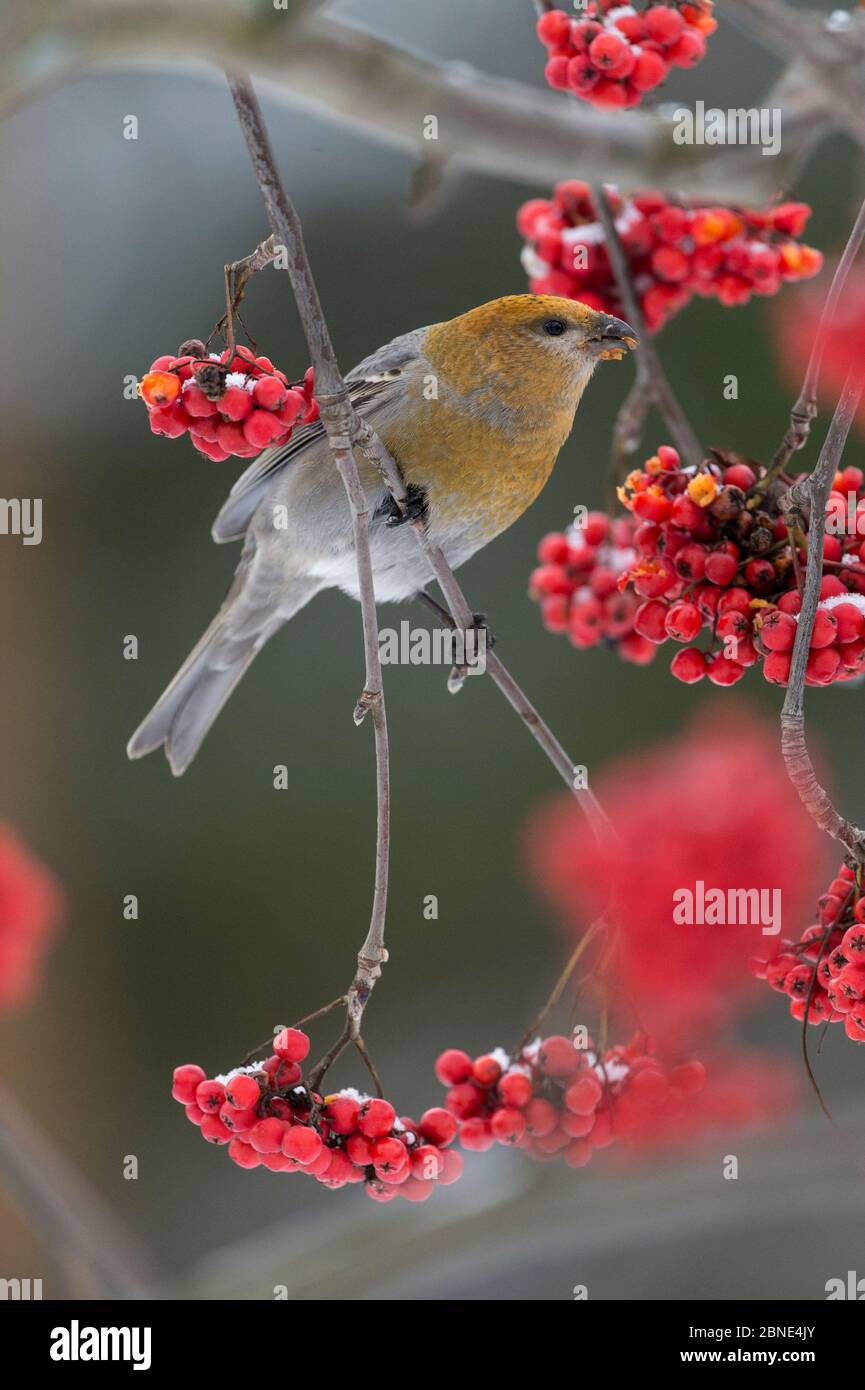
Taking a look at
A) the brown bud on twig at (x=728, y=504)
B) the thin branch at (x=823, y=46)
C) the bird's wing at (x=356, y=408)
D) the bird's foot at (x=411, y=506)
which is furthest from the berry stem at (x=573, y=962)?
the thin branch at (x=823, y=46)

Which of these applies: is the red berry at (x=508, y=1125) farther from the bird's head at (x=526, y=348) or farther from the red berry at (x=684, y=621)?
the bird's head at (x=526, y=348)

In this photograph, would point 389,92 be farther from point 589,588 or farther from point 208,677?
point 208,677

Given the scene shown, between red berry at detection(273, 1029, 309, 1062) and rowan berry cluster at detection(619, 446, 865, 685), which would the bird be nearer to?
rowan berry cluster at detection(619, 446, 865, 685)

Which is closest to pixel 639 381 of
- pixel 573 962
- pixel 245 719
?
pixel 573 962

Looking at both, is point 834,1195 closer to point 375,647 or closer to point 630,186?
point 375,647

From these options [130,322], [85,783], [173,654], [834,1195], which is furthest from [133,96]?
[834,1195]

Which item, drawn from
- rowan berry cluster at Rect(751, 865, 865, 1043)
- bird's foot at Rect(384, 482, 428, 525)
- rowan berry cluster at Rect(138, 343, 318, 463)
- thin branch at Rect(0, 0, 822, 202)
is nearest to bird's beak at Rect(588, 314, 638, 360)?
thin branch at Rect(0, 0, 822, 202)
